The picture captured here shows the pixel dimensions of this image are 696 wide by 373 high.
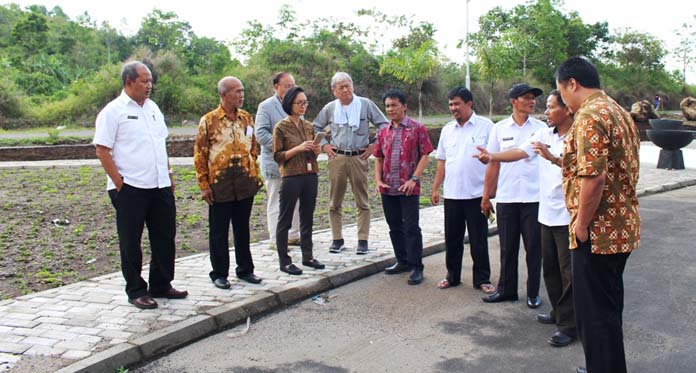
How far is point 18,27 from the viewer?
155 feet

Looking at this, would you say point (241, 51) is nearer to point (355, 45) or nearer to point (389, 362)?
point (355, 45)

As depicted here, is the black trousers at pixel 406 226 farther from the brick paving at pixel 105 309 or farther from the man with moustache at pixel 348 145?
the man with moustache at pixel 348 145

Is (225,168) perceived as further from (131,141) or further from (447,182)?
(447,182)

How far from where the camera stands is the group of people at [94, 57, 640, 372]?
11.5ft

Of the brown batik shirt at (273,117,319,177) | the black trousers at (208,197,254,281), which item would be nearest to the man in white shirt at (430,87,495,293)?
the brown batik shirt at (273,117,319,177)

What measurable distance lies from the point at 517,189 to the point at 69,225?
260 inches

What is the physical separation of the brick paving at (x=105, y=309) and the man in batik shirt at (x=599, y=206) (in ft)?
10.4

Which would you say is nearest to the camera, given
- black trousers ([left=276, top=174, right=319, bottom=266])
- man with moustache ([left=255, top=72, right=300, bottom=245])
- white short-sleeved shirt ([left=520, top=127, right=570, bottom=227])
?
white short-sleeved shirt ([left=520, top=127, right=570, bottom=227])

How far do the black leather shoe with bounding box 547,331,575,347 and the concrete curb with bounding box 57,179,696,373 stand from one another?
2374mm

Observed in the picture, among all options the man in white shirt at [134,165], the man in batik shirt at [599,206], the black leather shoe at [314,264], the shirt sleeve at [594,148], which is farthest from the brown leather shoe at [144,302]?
the shirt sleeve at [594,148]

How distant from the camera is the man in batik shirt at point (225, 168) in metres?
5.77

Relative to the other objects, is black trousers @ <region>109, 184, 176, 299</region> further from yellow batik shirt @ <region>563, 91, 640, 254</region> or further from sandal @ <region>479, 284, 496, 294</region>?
yellow batik shirt @ <region>563, 91, 640, 254</region>

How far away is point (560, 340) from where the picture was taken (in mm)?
4672

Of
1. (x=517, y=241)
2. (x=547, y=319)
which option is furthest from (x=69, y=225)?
(x=547, y=319)
